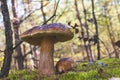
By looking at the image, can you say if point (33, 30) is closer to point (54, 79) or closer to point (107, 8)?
point (54, 79)

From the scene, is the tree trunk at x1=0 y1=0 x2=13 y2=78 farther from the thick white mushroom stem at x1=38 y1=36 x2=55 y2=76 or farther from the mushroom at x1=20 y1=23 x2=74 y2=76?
the thick white mushroom stem at x1=38 y1=36 x2=55 y2=76

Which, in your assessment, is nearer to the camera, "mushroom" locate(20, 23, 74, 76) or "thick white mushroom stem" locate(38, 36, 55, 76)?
"mushroom" locate(20, 23, 74, 76)

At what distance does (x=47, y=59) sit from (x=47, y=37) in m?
0.30

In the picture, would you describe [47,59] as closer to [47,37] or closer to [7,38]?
[47,37]

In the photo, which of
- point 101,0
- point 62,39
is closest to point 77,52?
point 101,0

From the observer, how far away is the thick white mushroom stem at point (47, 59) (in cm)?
324

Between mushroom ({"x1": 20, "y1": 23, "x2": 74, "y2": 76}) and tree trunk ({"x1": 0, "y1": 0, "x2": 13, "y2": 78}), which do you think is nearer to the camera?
Answer: mushroom ({"x1": 20, "y1": 23, "x2": 74, "y2": 76})

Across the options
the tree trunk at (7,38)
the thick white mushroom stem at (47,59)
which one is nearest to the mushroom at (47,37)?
the thick white mushroom stem at (47,59)

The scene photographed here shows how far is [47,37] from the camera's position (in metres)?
3.28

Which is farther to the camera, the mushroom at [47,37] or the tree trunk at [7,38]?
the tree trunk at [7,38]

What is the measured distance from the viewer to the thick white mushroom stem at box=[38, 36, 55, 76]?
324cm

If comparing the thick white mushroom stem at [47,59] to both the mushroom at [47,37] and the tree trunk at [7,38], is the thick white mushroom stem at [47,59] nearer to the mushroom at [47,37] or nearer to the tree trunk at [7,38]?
the mushroom at [47,37]

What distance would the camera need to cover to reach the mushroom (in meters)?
2.94

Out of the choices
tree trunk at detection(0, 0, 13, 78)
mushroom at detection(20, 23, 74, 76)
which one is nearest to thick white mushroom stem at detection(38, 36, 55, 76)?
mushroom at detection(20, 23, 74, 76)
